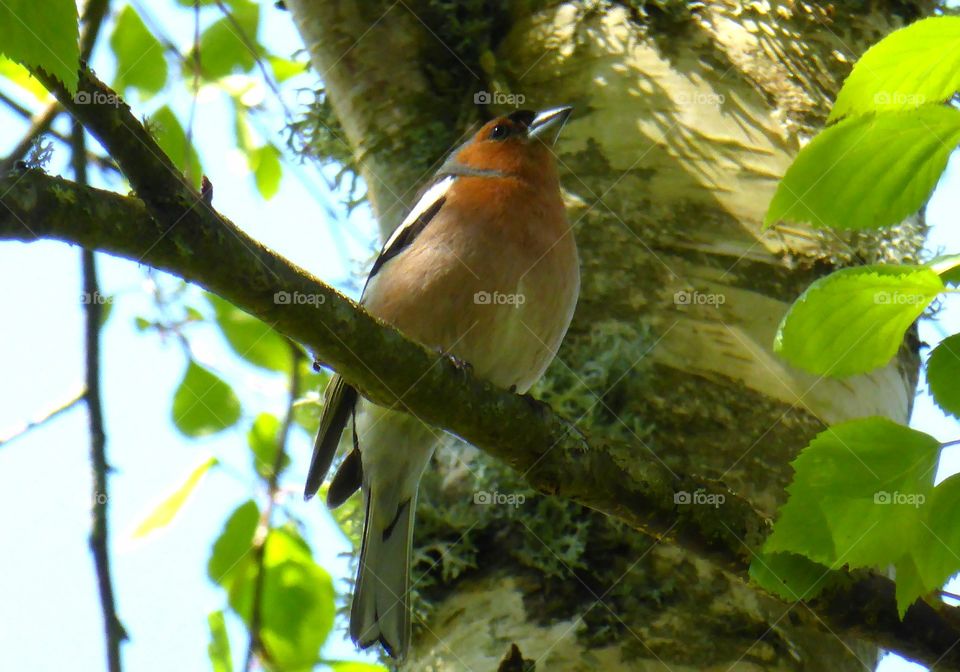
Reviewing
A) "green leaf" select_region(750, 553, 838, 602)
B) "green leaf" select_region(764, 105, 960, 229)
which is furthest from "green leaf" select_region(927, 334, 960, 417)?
"green leaf" select_region(750, 553, 838, 602)

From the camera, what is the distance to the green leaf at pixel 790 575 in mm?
2160

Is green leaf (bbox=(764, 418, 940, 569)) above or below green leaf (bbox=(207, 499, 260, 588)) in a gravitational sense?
above

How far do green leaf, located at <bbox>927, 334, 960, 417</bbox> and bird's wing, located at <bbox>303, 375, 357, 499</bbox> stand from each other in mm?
Result: 2102

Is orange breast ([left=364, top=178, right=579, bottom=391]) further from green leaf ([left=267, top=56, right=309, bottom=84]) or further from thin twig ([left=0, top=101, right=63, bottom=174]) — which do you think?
green leaf ([left=267, top=56, right=309, bottom=84])

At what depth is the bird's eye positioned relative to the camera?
4137mm

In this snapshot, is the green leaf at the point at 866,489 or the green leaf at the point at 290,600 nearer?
Answer: the green leaf at the point at 866,489

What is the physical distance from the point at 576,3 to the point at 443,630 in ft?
8.01

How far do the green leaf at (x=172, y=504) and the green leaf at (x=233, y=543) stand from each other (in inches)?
7.9

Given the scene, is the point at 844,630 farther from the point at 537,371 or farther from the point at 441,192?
the point at 441,192

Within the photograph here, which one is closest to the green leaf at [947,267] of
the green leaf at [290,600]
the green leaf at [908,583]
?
the green leaf at [908,583]

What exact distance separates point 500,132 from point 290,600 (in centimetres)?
193

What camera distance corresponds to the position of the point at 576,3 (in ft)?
13.5

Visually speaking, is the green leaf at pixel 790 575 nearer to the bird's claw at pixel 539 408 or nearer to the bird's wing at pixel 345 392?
the bird's claw at pixel 539 408

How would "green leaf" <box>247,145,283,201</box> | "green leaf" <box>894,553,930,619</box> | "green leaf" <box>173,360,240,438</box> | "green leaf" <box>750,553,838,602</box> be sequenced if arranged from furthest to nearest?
"green leaf" <box>247,145,283,201</box>
"green leaf" <box>173,360,240,438</box>
"green leaf" <box>750,553,838,602</box>
"green leaf" <box>894,553,930,619</box>
